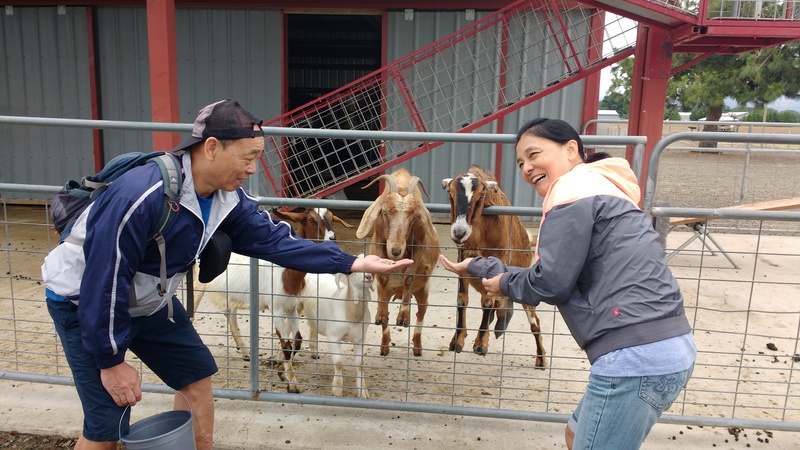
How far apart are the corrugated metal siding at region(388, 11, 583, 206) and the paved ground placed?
624 cm

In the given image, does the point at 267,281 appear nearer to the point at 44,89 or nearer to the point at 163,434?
the point at 163,434

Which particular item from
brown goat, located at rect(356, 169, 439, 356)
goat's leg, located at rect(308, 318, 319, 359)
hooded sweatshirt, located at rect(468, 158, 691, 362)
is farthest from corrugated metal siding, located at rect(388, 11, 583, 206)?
hooded sweatshirt, located at rect(468, 158, 691, 362)

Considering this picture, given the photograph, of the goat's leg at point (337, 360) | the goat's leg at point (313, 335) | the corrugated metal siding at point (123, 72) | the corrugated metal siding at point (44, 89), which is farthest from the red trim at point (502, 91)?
the corrugated metal siding at point (44, 89)

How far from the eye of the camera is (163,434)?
2.41 m

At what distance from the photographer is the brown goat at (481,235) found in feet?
11.8

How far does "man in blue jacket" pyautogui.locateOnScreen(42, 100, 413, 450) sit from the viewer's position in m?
1.98

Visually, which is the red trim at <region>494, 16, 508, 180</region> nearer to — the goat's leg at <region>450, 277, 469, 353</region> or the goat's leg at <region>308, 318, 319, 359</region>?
the goat's leg at <region>450, 277, 469, 353</region>

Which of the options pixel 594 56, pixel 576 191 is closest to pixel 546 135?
pixel 576 191

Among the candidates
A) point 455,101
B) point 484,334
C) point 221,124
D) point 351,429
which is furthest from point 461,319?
point 455,101

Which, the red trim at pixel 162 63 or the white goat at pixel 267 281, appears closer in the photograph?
the white goat at pixel 267 281

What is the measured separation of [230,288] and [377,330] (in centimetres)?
152

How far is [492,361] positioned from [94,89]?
878 centimetres

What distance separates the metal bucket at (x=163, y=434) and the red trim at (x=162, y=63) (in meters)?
4.94

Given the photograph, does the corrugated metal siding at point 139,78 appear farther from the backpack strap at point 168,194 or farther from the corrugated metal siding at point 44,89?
the backpack strap at point 168,194
